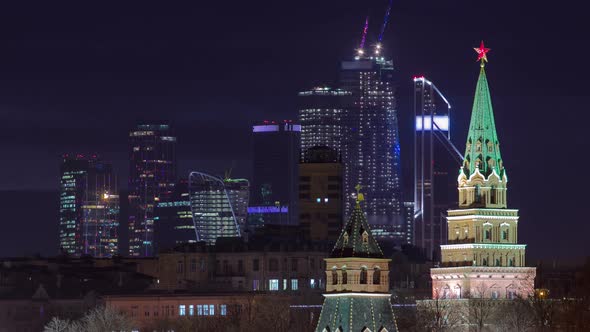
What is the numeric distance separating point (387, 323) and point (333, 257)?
656cm

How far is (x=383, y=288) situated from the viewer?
162375mm

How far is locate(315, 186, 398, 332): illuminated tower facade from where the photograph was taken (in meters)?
160

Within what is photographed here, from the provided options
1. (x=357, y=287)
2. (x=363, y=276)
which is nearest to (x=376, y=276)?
(x=363, y=276)

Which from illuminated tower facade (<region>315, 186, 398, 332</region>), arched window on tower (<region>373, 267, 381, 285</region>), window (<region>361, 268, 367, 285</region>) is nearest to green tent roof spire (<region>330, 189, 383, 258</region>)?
illuminated tower facade (<region>315, 186, 398, 332</region>)

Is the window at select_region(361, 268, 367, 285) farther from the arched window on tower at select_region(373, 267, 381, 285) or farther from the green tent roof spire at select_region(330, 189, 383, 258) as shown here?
the green tent roof spire at select_region(330, 189, 383, 258)

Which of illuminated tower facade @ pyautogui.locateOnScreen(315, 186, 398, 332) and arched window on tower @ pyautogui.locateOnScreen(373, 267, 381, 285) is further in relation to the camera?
arched window on tower @ pyautogui.locateOnScreen(373, 267, 381, 285)

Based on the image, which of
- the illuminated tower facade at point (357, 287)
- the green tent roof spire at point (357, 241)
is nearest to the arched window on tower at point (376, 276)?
the illuminated tower facade at point (357, 287)

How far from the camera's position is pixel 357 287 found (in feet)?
529

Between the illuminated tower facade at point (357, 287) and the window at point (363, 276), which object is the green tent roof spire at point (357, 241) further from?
the window at point (363, 276)

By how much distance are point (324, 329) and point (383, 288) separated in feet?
15.9

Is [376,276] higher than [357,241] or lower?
lower

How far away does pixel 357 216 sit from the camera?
534 ft

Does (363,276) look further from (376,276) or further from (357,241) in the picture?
(357,241)

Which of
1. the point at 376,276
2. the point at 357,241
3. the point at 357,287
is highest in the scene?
the point at 357,241
